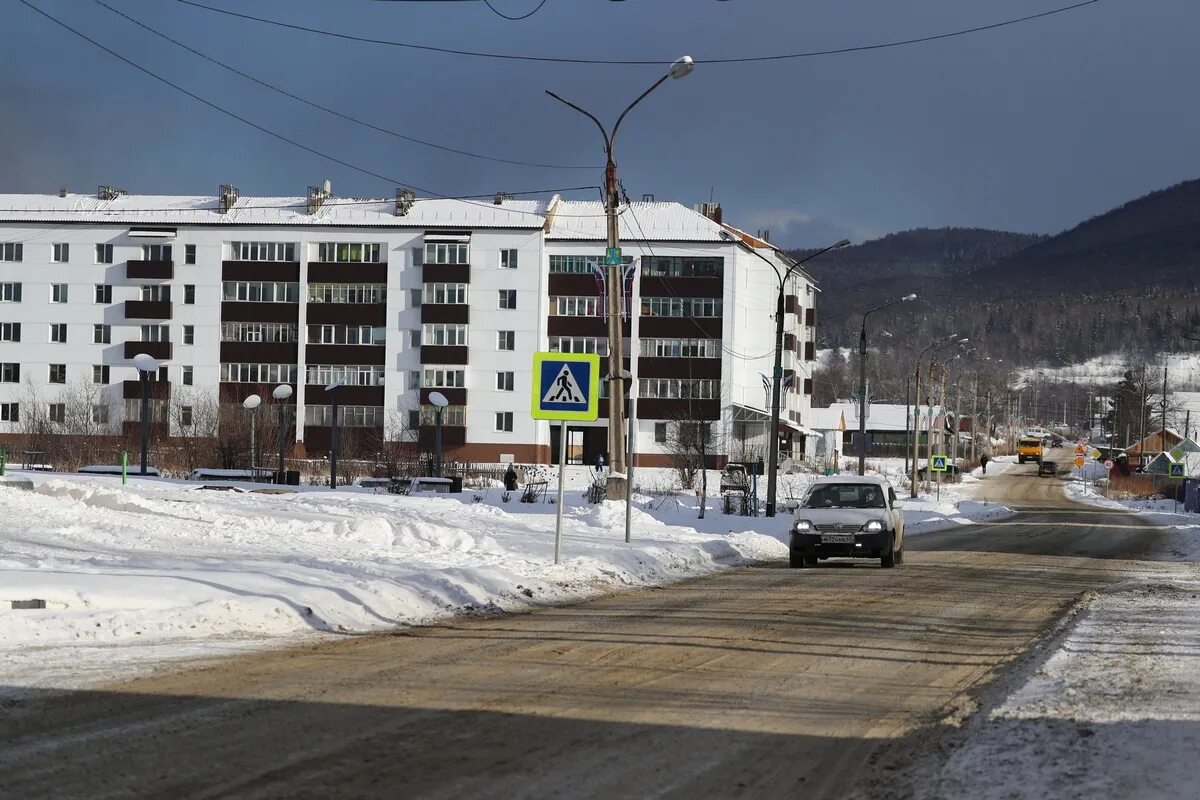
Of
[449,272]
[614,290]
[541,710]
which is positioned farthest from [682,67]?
[449,272]

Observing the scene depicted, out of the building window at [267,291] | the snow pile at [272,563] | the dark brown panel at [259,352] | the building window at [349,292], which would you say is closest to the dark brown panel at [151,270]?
the building window at [267,291]

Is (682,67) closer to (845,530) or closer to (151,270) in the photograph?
(845,530)

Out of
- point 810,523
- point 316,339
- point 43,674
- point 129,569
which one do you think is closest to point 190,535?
point 129,569

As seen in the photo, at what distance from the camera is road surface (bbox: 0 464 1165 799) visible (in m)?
6.71

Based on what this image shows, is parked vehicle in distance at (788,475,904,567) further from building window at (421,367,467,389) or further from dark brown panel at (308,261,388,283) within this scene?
dark brown panel at (308,261,388,283)

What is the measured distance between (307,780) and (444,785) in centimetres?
66

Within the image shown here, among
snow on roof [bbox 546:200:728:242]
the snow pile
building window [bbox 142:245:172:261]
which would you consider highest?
snow on roof [bbox 546:200:728:242]

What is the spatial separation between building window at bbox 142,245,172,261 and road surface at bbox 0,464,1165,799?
268ft

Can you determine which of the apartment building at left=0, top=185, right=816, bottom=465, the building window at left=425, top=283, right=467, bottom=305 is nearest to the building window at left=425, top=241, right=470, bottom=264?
the apartment building at left=0, top=185, right=816, bottom=465

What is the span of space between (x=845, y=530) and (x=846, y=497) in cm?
125

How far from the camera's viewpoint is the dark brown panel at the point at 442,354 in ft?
294

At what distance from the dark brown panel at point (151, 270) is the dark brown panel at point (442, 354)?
17639 millimetres

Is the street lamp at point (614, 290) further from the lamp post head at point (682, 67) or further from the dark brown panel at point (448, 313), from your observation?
the dark brown panel at point (448, 313)

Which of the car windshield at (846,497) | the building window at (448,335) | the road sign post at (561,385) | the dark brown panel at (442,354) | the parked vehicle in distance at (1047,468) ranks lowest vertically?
the parked vehicle in distance at (1047,468)
